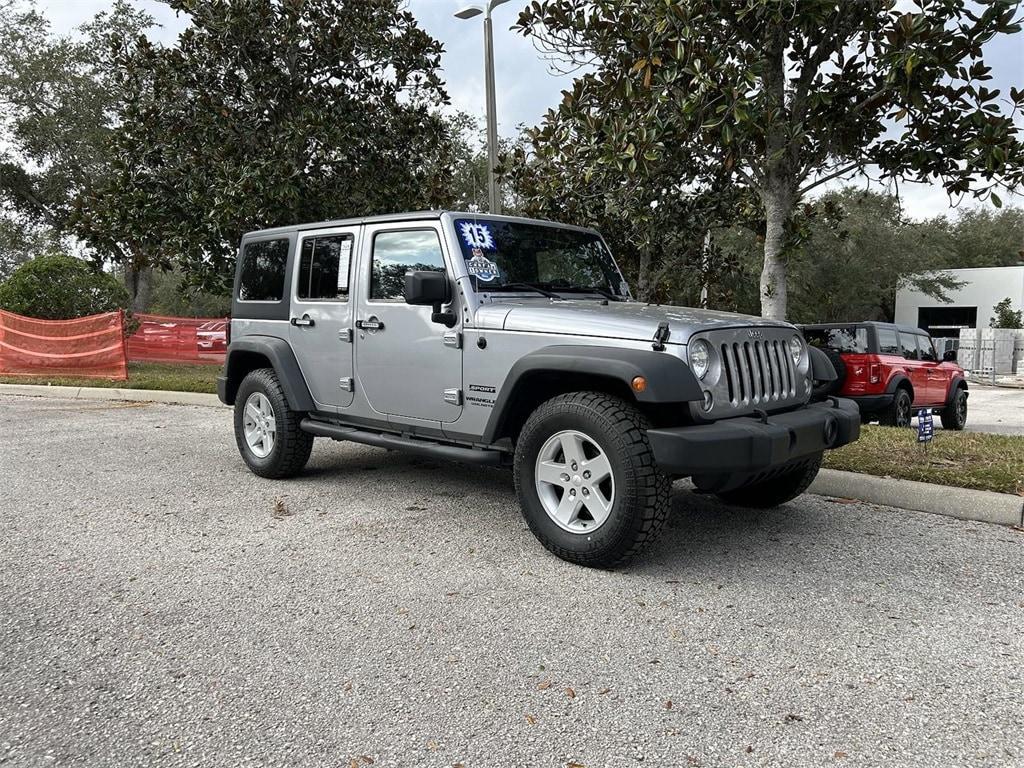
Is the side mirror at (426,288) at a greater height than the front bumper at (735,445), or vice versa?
the side mirror at (426,288)

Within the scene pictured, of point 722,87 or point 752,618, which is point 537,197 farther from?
point 752,618

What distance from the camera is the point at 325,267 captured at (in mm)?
5812

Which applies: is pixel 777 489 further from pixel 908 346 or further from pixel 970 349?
pixel 970 349

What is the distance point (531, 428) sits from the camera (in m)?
4.23

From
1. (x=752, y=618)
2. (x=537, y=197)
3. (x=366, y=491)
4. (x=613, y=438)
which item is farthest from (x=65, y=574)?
(x=537, y=197)

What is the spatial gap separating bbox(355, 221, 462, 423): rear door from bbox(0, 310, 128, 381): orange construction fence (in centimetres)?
1071

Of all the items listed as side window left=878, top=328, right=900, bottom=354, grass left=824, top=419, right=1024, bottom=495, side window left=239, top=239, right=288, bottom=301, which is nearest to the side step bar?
side window left=239, top=239, right=288, bottom=301

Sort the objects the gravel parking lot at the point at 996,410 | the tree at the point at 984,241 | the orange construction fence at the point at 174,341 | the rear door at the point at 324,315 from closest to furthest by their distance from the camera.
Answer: the rear door at the point at 324,315 → the gravel parking lot at the point at 996,410 → the orange construction fence at the point at 174,341 → the tree at the point at 984,241

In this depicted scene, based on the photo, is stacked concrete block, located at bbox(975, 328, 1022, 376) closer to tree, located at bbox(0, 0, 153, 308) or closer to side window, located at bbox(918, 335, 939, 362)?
side window, located at bbox(918, 335, 939, 362)

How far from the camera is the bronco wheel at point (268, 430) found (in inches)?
234

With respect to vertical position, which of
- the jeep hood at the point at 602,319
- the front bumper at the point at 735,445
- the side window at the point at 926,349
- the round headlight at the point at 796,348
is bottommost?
the front bumper at the point at 735,445

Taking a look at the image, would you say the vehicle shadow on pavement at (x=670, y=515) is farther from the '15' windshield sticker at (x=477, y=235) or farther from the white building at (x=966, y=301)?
the white building at (x=966, y=301)

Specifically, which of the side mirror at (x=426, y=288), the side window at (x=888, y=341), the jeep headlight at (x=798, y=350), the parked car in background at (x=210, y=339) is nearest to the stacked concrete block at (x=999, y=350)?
the side window at (x=888, y=341)

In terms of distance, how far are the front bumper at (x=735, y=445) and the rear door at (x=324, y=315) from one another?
2.64 m
